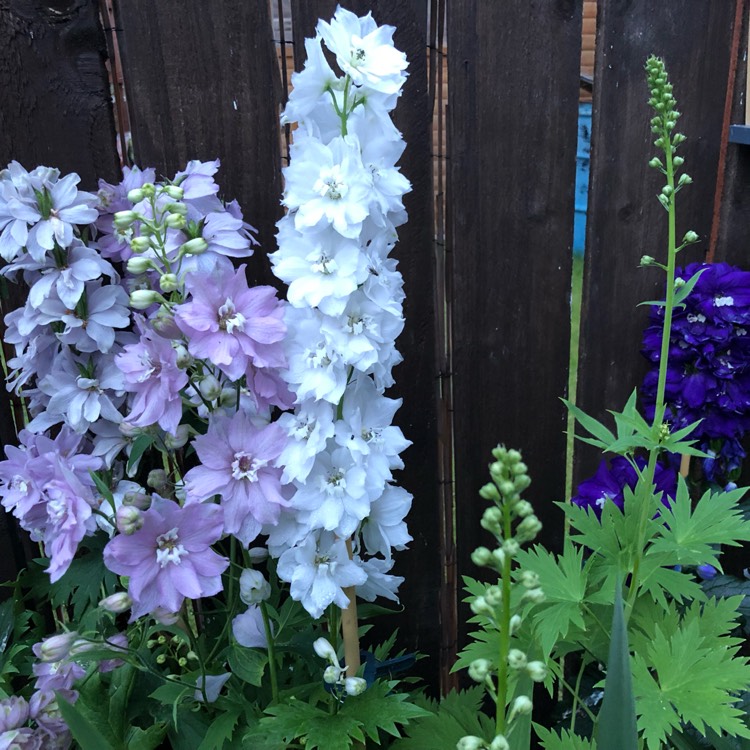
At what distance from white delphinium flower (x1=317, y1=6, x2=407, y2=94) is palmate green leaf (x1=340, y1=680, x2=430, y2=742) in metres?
0.88

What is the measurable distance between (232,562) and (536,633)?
51cm

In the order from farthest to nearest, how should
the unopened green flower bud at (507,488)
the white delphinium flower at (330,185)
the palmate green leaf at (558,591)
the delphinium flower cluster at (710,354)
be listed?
the delphinium flower cluster at (710,354)
the palmate green leaf at (558,591)
the white delphinium flower at (330,185)
the unopened green flower bud at (507,488)

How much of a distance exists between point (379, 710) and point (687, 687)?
18.0 inches

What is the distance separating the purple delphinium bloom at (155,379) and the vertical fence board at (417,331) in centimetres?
65

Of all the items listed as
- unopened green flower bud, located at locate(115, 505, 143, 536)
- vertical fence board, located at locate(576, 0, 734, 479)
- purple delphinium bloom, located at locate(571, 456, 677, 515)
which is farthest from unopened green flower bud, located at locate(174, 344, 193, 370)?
vertical fence board, located at locate(576, 0, 734, 479)

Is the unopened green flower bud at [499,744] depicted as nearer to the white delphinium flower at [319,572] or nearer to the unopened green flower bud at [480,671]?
the unopened green flower bud at [480,671]

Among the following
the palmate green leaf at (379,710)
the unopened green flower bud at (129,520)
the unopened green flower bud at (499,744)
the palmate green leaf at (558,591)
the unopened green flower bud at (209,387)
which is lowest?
the palmate green leaf at (379,710)

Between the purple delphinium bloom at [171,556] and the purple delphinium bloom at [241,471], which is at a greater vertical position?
the purple delphinium bloom at [241,471]

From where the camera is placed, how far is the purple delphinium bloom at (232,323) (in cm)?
98

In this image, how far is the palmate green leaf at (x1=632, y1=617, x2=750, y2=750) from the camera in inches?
40.3

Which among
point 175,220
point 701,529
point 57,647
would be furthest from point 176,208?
point 701,529

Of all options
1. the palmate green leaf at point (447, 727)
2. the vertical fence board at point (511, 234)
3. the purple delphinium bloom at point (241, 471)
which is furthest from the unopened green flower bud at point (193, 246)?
the palmate green leaf at point (447, 727)

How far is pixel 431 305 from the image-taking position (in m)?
1.59

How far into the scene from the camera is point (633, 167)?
1.58m
